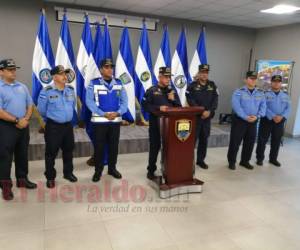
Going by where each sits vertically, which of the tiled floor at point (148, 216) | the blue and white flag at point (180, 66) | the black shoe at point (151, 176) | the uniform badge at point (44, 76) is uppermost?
the blue and white flag at point (180, 66)

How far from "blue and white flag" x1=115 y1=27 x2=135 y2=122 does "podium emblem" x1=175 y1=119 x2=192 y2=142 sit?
2262mm

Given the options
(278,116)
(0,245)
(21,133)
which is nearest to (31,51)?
(21,133)

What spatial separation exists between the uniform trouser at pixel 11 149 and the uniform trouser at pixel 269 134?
11.2 feet

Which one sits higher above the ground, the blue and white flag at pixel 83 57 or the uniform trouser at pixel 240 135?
the blue and white flag at pixel 83 57

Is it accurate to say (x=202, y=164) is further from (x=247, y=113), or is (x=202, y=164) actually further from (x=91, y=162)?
(x=91, y=162)

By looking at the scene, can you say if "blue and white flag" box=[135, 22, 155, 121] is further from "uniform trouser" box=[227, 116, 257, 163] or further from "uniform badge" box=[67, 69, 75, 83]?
"uniform trouser" box=[227, 116, 257, 163]

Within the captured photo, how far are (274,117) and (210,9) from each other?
8.35 ft

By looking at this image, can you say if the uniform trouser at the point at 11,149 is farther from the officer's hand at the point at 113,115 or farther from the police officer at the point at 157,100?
the police officer at the point at 157,100

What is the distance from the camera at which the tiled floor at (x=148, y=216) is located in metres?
2.20

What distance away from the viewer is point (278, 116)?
13.1ft

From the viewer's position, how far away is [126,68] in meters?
4.96

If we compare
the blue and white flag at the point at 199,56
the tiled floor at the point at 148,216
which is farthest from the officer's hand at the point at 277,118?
the blue and white flag at the point at 199,56

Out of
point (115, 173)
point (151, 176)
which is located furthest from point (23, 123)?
point (151, 176)

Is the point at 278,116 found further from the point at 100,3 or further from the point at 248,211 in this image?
the point at 100,3
